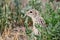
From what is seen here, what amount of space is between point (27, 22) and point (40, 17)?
0.63 metres

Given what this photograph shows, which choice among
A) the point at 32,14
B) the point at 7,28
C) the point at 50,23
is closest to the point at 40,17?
the point at 32,14

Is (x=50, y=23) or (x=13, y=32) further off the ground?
(x=50, y=23)

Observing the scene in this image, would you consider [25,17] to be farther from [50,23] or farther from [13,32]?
[50,23]

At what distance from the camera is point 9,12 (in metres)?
3.69

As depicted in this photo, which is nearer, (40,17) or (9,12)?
(40,17)

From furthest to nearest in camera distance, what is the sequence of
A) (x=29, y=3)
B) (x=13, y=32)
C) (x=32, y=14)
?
(x=29, y=3) < (x=13, y=32) < (x=32, y=14)

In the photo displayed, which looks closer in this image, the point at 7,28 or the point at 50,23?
the point at 50,23

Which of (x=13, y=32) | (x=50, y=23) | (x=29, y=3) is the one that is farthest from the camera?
(x=29, y=3)

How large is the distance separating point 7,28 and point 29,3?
2.28ft

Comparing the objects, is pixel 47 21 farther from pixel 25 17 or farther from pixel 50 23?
pixel 25 17

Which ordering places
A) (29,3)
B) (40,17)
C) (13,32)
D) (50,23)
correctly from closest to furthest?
(50,23)
(40,17)
(13,32)
(29,3)

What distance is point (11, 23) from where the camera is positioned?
146 inches

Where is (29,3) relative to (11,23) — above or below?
above

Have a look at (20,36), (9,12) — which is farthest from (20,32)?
(9,12)
